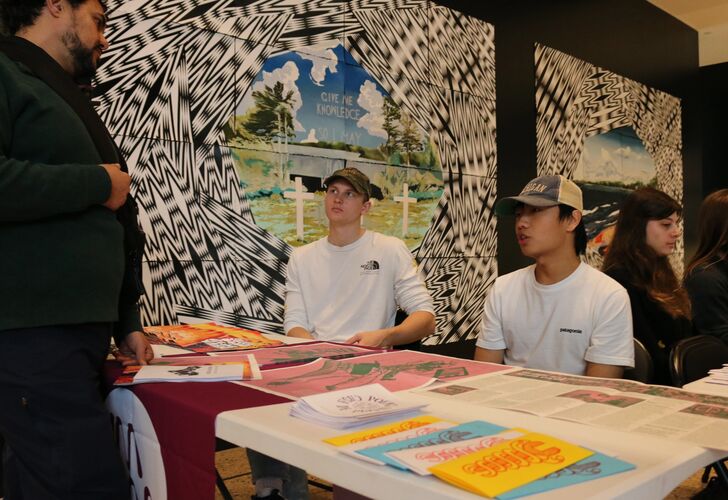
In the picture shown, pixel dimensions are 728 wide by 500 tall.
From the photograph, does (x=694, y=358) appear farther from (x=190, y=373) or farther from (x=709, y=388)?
(x=190, y=373)

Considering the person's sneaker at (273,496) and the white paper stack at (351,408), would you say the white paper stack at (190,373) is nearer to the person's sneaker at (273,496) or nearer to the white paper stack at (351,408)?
the white paper stack at (351,408)

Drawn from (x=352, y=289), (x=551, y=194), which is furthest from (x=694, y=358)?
(x=352, y=289)

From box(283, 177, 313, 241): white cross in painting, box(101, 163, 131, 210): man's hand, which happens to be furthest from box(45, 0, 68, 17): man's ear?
box(283, 177, 313, 241): white cross in painting

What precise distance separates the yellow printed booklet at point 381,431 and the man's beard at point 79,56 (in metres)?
1.15

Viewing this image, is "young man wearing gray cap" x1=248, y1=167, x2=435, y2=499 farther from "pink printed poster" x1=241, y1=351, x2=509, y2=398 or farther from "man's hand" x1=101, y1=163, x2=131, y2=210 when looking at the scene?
"man's hand" x1=101, y1=163, x2=131, y2=210

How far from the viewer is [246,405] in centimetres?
117

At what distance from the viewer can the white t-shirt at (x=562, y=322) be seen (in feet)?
6.28

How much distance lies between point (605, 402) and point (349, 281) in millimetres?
1587

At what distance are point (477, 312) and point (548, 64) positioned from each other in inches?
94.1

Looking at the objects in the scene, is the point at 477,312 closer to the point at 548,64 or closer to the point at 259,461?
the point at 548,64

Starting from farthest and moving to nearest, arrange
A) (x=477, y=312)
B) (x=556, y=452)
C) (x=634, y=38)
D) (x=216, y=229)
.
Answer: (x=634, y=38), (x=477, y=312), (x=216, y=229), (x=556, y=452)

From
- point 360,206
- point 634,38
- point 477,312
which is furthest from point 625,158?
point 360,206

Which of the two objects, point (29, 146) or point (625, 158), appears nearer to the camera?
point (29, 146)

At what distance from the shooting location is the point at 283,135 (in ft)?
12.2
